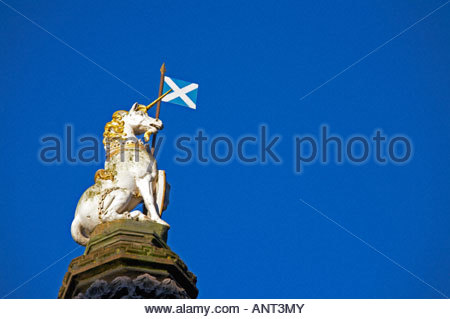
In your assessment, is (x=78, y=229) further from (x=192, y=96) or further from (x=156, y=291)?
(x=192, y=96)

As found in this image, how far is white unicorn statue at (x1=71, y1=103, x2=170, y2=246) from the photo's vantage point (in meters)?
28.5

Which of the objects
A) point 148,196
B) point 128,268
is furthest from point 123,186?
point 128,268

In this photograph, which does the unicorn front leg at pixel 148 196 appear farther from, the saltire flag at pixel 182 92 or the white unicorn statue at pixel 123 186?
the saltire flag at pixel 182 92

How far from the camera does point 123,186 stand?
2891 centimetres

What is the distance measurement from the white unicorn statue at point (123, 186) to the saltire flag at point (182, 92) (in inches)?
122

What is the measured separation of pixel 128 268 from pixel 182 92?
9299 mm

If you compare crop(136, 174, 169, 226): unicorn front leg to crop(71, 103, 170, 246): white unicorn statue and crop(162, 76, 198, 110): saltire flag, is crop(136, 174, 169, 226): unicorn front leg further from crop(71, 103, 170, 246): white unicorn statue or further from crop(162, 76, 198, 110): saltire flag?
crop(162, 76, 198, 110): saltire flag

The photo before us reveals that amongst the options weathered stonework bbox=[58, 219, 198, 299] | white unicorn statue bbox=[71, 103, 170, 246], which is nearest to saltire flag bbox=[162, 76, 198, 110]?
white unicorn statue bbox=[71, 103, 170, 246]

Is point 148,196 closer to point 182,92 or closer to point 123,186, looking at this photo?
point 123,186

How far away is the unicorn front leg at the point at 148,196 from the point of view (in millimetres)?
28409

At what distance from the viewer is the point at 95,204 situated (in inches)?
1128

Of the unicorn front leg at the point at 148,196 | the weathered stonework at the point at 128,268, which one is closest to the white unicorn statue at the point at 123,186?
the unicorn front leg at the point at 148,196

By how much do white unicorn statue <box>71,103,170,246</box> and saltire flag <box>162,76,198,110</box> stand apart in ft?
10.2
